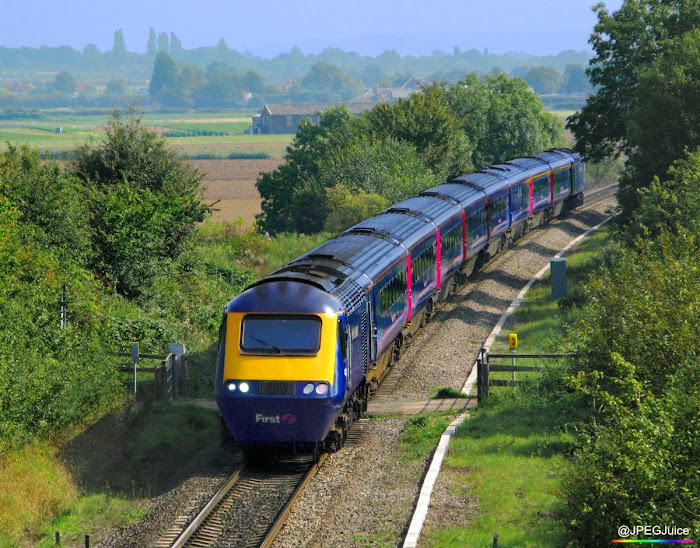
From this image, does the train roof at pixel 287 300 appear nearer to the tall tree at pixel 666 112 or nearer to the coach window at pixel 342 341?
the coach window at pixel 342 341

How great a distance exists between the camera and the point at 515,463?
54.4ft

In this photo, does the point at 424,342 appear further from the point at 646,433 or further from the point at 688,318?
the point at 646,433

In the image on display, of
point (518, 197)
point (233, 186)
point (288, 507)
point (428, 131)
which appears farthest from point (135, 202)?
point (233, 186)

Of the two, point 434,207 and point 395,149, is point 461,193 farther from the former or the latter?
point 395,149

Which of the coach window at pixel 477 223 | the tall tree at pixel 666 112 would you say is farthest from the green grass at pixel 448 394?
the tall tree at pixel 666 112

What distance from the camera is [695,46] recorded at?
35.6m

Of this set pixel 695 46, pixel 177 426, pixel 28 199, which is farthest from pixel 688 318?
pixel 695 46

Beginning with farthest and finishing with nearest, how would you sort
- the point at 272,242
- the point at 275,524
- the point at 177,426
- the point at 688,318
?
the point at 272,242, the point at 177,426, the point at 688,318, the point at 275,524

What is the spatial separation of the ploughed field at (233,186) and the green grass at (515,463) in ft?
143

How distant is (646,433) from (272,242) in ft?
101

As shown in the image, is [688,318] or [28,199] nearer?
[688,318]

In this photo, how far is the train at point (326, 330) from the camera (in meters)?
16.6

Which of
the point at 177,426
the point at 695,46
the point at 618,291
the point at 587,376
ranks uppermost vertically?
the point at 695,46

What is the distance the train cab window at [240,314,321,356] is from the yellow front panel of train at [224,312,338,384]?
93mm
